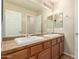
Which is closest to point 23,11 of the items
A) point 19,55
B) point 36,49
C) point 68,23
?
point 36,49

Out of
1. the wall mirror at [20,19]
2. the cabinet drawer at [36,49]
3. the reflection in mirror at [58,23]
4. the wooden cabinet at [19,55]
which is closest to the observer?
the wooden cabinet at [19,55]

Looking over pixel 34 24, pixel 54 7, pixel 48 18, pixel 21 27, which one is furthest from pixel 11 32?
pixel 54 7

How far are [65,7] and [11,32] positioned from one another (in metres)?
2.66

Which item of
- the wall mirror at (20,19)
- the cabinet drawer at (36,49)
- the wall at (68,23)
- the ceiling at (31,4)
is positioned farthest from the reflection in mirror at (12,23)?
the wall at (68,23)

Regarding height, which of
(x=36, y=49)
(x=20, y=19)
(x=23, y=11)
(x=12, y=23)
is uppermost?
(x=23, y=11)

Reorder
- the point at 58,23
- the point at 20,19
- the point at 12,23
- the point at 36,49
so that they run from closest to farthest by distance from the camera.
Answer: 1. the point at 36,49
2. the point at 12,23
3. the point at 20,19
4. the point at 58,23

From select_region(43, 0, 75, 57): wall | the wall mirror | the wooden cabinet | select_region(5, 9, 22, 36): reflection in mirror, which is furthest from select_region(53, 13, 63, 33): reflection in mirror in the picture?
the wooden cabinet

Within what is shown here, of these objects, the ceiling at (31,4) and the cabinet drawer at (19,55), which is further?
the ceiling at (31,4)

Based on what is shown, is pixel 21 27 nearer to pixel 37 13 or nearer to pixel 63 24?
pixel 37 13

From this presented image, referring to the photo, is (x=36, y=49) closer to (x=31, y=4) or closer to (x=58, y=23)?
(x=31, y=4)

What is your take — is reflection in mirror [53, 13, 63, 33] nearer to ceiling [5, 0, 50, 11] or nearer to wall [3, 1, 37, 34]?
ceiling [5, 0, 50, 11]

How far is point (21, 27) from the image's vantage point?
7.56 ft

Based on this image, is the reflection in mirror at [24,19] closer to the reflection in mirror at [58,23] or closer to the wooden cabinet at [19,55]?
the reflection in mirror at [58,23]

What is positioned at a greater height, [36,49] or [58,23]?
[58,23]
